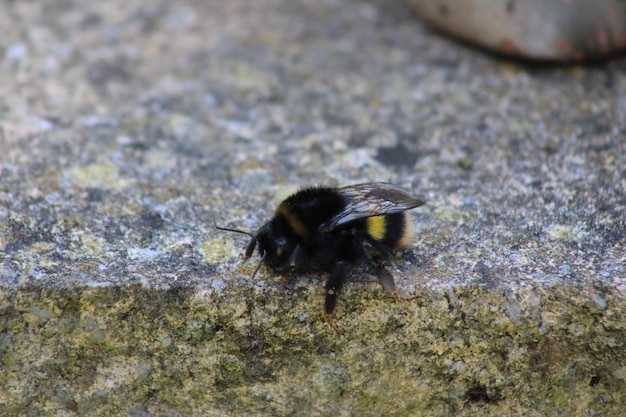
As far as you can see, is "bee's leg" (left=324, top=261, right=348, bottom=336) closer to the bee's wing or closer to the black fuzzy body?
the black fuzzy body

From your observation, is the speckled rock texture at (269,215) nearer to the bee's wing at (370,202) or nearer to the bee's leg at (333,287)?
the bee's leg at (333,287)

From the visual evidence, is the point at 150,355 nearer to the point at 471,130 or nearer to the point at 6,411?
the point at 6,411

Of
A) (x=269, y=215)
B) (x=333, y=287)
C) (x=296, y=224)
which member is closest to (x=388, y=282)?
(x=333, y=287)

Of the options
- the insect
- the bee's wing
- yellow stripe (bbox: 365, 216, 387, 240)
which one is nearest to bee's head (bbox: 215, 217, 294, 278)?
the insect

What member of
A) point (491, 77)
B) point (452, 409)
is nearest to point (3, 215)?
point (452, 409)

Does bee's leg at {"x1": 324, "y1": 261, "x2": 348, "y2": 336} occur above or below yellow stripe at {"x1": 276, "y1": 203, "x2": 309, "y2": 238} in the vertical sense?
below

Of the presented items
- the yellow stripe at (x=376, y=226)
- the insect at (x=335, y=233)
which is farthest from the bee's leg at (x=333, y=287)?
the yellow stripe at (x=376, y=226)

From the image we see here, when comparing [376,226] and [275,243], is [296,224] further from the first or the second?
[376,226]

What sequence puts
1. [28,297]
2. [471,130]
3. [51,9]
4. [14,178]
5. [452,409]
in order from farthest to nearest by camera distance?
1. [51,9]
2. [471,130]
3. [14,178]
4. [452,409]
5. [28,297]
